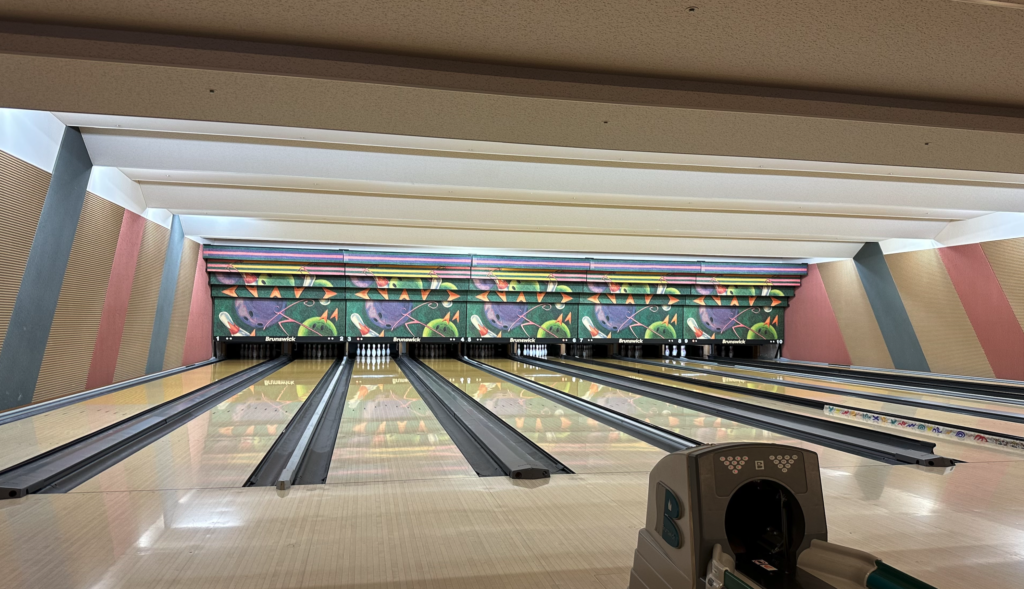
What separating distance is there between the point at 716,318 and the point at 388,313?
5837mm

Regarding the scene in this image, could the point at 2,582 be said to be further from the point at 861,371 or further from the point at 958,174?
the point at 861,371

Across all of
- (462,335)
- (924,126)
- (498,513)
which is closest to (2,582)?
(498,513)

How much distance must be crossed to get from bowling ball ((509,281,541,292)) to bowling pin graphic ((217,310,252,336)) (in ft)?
Result: 13.9

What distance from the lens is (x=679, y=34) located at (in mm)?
2529

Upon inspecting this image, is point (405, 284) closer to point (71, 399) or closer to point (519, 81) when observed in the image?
point (71, 399)

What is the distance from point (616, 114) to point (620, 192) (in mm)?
2808

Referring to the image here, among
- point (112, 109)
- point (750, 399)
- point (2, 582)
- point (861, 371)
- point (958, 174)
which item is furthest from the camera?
point (861, 371)

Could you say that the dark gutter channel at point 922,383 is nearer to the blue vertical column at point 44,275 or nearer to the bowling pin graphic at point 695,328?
the bowling pin graphic at point 695,328

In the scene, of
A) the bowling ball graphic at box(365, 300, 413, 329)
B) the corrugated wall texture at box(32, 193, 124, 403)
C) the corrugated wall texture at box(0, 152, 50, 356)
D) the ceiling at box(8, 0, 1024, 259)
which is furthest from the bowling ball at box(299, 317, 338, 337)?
the corrugated wall texture at box(0, 152, 50, 356)

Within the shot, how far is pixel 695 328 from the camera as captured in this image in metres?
11.4

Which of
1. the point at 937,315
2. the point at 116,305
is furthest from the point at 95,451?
the point at 937,315

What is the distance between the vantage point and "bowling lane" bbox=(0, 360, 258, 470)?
332cm

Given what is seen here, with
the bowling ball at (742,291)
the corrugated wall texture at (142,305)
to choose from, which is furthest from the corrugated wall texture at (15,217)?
the bowling ball at (742,291)

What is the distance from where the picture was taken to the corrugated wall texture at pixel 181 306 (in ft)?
25.8
